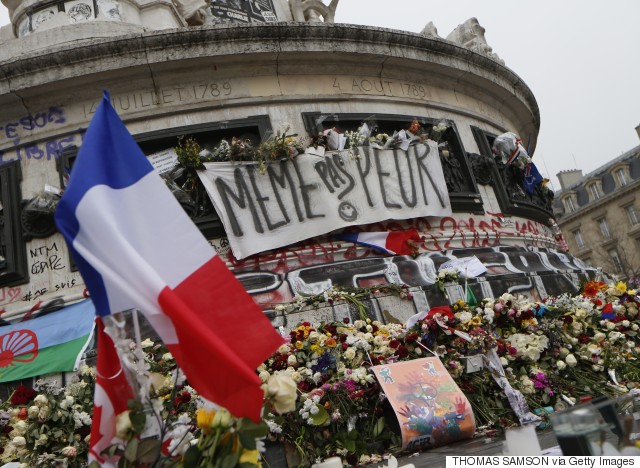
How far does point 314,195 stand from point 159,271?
19.8ft

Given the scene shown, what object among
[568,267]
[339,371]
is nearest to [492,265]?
[568,267]

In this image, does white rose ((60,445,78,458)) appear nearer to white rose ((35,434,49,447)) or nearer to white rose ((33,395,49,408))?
white rose ((35,434,49,447))

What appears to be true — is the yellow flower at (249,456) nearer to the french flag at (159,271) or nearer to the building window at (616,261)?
the french flag at (159,271)

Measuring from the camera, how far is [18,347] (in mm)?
7570

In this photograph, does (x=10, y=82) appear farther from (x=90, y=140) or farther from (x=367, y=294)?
(x=90, y=140)

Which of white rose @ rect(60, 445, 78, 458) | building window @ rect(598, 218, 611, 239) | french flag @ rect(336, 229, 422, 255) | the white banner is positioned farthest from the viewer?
building window @ rect(598, 218, 611, 239)

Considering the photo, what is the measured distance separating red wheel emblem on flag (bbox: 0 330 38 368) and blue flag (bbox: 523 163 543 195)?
30.4 ft

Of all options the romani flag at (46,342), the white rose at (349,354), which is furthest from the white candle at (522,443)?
the romani flag at (46,342)

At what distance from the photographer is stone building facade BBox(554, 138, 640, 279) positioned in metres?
50.2

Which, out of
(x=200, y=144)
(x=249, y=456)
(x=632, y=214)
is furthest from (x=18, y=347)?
(x=632, y=214)

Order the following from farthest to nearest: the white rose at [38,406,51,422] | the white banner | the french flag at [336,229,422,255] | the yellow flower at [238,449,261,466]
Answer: the french flag at [336,229,422,255] → the white banner → the white rose at [38,406,51,422] → the yellow flower at [238,449,261,466]

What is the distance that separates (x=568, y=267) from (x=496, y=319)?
459 centimetres

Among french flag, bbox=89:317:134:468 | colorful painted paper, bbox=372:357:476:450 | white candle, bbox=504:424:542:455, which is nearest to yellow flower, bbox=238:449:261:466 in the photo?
french flag, bbox=89:317:134:468

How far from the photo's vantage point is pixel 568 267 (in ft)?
34.6
